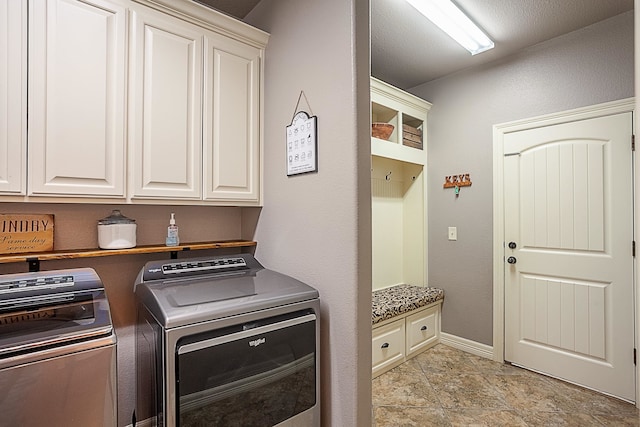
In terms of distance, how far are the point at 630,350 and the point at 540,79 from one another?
217 centimetres

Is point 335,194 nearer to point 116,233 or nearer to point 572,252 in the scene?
point 116,233

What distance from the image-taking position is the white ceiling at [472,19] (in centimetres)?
214

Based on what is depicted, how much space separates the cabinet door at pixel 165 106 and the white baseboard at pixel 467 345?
2.83 metres

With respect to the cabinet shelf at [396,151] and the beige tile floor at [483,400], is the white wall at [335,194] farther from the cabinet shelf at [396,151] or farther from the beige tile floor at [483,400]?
the cabinet shelf at [396,151]

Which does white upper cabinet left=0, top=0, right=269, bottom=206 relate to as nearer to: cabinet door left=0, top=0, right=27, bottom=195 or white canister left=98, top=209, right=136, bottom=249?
cabinet door left=0, top=0, right=27, bottom=195

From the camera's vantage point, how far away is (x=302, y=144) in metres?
1.63

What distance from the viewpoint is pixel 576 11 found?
221 centimetres

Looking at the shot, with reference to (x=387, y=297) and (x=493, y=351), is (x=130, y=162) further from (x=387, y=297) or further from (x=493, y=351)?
(x=493, y=351)

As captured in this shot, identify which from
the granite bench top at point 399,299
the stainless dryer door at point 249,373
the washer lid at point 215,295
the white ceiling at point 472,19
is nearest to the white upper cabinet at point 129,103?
the washer lid at point 215,295

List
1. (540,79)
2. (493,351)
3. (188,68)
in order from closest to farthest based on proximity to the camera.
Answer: (188,68) < (540,79) < (493,351)

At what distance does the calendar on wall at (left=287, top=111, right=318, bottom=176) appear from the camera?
156 centimetres

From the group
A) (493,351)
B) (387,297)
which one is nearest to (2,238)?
(387,297)

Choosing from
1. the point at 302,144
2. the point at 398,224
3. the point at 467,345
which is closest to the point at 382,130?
the point at 398,224

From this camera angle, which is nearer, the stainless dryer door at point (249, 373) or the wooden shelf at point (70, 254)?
the stainless dryer door at point (249, 373)
